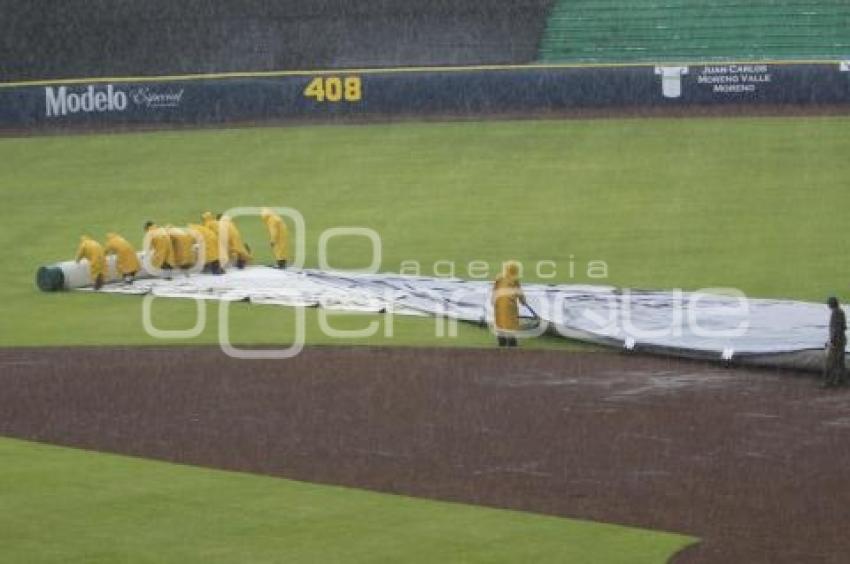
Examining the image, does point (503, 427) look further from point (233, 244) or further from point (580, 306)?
point (233, 244)

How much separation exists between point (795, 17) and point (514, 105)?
397 inches

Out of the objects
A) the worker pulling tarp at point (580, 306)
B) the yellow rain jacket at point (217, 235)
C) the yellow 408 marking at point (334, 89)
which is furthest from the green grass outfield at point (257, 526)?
the yellow 408 marking at point (334, 89)

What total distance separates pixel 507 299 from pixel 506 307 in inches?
6.9

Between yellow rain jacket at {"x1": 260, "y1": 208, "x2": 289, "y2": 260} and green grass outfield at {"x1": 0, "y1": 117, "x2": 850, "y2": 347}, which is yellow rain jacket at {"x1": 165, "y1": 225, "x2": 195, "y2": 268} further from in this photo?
green grass outfield at {"x1": 0, "y1": 117, "x2": 850, "y2": 347}

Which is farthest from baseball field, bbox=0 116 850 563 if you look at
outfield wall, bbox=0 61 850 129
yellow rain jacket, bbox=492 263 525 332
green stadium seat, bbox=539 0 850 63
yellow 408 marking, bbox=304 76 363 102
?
green stadium seat, bbox=539 0 850 63

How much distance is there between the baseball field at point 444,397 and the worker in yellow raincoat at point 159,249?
1.30 m

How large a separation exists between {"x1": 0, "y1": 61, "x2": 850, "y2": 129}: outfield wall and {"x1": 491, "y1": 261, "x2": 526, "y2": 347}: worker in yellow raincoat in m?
21.3

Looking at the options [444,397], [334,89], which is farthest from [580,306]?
[334,89]

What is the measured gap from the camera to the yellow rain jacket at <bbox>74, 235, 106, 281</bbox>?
3105 cm

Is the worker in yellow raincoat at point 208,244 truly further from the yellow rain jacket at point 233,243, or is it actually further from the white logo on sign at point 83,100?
the white logo on sign at point 83,100

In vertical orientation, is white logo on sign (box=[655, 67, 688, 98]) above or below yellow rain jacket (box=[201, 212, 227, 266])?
above

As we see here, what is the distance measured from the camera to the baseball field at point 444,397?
52.9ft

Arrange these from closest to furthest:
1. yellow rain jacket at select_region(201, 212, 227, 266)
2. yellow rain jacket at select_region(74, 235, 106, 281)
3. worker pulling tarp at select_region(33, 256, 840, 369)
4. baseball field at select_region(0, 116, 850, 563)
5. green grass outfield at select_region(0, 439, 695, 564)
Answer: green grass outfield at select_region(0, 439, 695, 564) < baseball field at select_region(0, 116, 850, 563) < worker pulling tarp at select_region(33, 256, 840, 369) < yellow rain jacket at select_region(74, 235, 106, 281) < yellow rain jacket at select_region(201, 212, 227, 266)

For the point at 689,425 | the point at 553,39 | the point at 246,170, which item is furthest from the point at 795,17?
the point at 689,425
